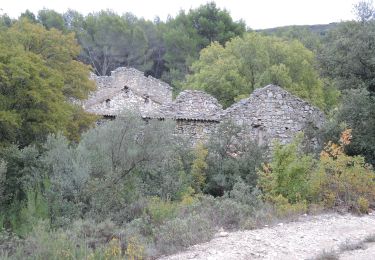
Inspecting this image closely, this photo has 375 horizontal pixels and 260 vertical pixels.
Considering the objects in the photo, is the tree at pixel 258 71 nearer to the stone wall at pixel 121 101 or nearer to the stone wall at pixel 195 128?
the stone wall at pixel 121 101

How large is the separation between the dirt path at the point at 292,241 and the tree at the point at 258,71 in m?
14.4

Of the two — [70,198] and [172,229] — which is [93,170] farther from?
[172,229]

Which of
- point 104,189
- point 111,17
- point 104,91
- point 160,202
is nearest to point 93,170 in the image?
point 104,189

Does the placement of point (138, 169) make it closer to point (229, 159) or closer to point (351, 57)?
point (229, 159)

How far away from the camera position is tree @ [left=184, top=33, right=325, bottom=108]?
76.6ft

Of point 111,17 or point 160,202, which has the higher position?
point 111,17

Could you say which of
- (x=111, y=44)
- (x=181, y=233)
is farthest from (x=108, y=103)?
(x=111, y=44)

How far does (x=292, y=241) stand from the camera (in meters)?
7.19

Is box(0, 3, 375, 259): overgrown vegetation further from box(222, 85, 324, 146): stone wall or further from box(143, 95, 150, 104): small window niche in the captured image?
box(143, 95, 150, 104): small window niche

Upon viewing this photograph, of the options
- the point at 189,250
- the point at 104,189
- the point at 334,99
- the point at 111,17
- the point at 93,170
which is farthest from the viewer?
the point at 111,17

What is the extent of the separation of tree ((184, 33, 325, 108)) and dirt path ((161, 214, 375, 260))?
47.2ft

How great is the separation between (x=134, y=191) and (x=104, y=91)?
1557 centimetres

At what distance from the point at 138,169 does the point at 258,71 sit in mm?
15576

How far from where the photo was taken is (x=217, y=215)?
833 cm
